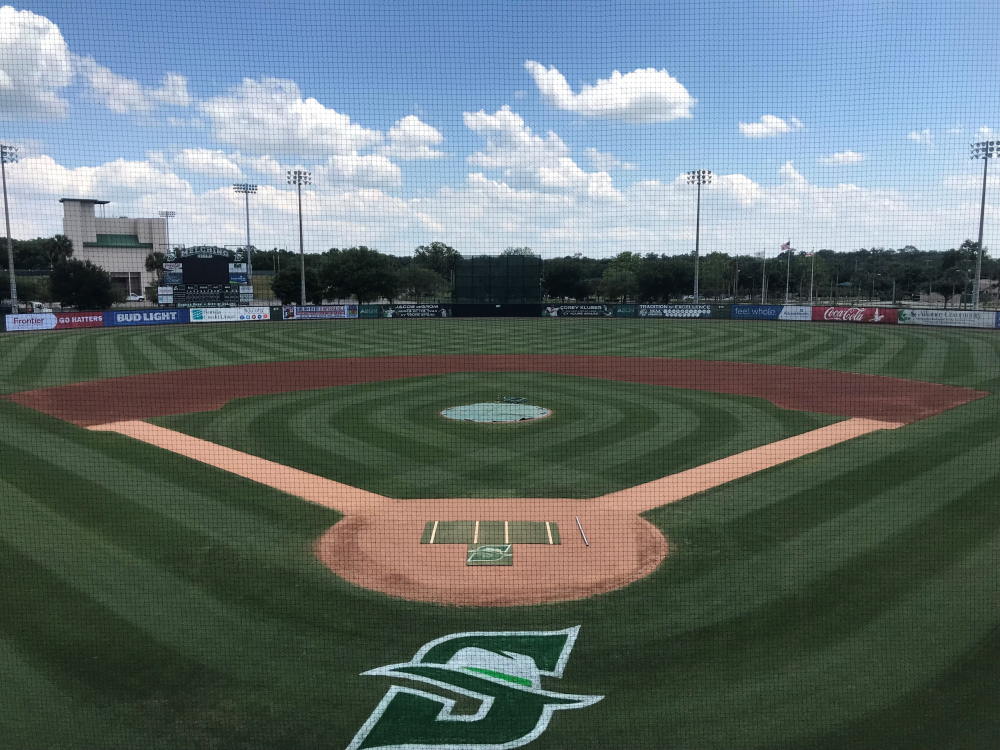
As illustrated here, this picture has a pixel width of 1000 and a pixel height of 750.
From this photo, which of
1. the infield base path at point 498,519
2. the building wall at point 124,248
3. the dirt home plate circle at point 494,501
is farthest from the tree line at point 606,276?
the infield base path at point 498,519

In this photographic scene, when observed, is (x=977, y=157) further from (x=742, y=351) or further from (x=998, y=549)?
(x=998, y=549)

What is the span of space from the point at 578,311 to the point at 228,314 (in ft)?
68.5

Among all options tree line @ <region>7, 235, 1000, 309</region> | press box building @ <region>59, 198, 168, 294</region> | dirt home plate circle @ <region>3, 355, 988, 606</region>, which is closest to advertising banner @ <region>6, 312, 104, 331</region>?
tree line @ <region>7, 235, 1000, 309</region>

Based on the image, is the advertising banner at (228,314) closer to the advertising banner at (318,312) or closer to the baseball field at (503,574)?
the advertising banner at (318,312)

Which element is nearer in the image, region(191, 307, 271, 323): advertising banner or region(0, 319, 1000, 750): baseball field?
region(0, 319, 1000, 750): baseball field

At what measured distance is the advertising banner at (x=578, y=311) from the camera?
148ft

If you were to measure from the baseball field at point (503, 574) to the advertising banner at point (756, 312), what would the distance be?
82.5 ft

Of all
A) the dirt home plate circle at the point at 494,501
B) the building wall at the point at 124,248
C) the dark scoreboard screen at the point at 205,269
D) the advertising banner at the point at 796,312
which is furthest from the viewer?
the building wall at the point at 124,248

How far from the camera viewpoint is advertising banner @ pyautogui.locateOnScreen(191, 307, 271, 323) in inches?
1556

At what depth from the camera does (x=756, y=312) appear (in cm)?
4150

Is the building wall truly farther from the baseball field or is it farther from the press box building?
the baseball field

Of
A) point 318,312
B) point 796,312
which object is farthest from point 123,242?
point 796,312

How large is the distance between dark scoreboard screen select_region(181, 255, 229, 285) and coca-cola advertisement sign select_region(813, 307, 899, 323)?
33.5 meters

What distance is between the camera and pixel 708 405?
633 inches
